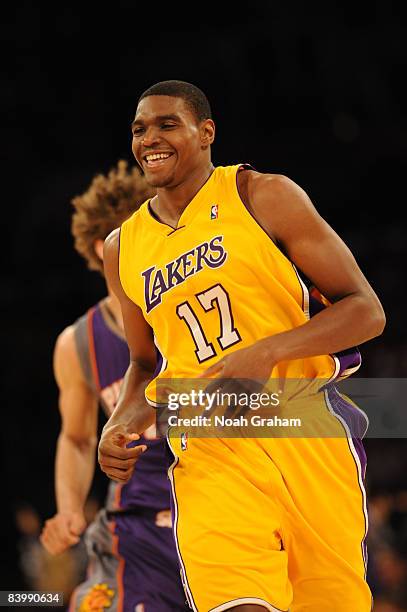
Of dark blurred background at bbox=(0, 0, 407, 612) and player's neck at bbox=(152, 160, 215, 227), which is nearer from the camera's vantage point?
player's neck at bbox=(152, 160, 215, 227)

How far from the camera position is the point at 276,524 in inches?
113

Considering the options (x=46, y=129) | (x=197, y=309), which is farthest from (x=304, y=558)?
(x=46, y=129)

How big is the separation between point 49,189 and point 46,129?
2.50 ft

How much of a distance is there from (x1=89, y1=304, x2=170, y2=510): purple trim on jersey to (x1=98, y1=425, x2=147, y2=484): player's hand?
944 millimetres

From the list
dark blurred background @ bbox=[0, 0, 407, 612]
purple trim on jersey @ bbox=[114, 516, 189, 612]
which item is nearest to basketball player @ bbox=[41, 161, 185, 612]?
purple trim on jersey @ bbox=[114, 516, 189, 612]

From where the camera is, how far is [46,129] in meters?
10.7

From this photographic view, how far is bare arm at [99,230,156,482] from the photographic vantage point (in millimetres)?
3039

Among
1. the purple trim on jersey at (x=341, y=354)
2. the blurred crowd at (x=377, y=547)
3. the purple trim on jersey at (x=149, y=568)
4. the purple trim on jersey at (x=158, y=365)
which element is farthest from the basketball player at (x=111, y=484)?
the blurred crowd at (x=377, y=547)

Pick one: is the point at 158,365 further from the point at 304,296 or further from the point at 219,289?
the point at 304,296

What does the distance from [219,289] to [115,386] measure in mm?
1546

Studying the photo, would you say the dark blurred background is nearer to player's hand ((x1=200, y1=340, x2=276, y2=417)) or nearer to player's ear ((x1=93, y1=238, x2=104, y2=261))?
player's ear ((x1=93, y1=238, x2=104, y2=261))

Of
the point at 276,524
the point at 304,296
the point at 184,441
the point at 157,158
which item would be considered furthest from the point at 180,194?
the point at 276,524

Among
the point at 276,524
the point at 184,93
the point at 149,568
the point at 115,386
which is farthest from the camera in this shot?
the point at 115,386

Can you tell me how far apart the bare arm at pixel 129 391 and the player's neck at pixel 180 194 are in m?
0.23
